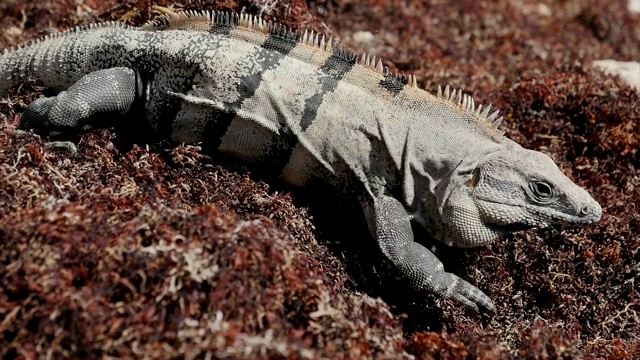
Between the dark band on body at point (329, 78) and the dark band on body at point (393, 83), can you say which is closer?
the dark band on body at point (329, 78)

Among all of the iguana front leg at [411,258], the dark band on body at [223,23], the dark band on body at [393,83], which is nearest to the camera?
the iguana front leg at [411,258]

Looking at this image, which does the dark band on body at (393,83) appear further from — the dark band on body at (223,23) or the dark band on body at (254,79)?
the dark band on body at (223,23)

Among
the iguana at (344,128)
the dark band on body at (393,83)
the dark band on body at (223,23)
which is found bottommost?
the iguana at (344,128)

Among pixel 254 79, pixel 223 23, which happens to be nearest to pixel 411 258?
pixel 254 79

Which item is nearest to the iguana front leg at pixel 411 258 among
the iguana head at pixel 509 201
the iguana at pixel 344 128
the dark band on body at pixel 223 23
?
the iguana at pixel 344 128

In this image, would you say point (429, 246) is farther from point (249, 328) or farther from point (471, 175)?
point (249, 328)

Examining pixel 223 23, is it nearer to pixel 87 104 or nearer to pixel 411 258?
pixel 87 104

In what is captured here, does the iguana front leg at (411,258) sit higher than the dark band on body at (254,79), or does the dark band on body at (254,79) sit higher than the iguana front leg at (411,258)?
the dark band on body at (254,79)

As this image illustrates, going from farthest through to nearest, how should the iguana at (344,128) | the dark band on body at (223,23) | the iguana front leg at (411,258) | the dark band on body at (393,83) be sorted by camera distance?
the dark band on body at (223,23)
the dark band on body at (393,83)
the iguana at (344,128)
the iguana front leg at (411,258)
